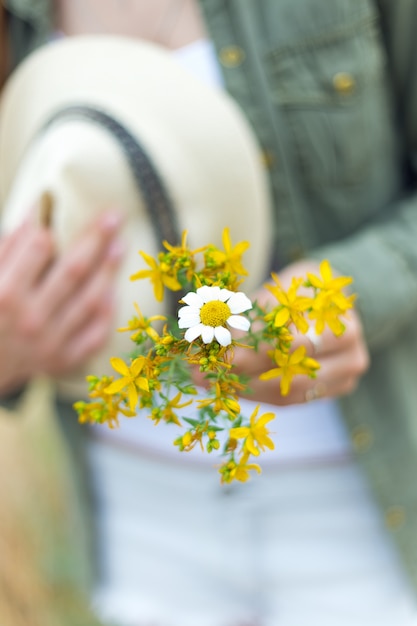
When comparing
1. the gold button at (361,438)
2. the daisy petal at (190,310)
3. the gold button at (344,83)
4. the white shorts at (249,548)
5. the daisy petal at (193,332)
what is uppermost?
the daisy petal at (190,310)

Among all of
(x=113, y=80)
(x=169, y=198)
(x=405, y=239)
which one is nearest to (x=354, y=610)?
(x=405, y=239)

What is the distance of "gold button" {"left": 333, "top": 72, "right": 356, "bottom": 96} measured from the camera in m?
0.82

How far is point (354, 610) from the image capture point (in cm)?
95

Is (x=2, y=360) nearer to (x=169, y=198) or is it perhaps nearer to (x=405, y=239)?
(x=169, y=198)

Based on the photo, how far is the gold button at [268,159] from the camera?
0.84m

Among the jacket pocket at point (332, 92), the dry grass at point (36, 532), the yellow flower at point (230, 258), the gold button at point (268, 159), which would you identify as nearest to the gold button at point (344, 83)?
the jacket pocket at point (332, 92)

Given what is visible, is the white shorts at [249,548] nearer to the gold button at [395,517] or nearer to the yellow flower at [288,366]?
the gold button at [395,517]

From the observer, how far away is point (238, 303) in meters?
0.29

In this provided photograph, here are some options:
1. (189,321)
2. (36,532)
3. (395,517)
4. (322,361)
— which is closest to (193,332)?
(189,321)

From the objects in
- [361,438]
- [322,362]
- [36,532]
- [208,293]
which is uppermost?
[208,293]

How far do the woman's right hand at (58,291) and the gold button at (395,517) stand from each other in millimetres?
458

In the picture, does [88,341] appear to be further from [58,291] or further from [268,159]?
[268,159]

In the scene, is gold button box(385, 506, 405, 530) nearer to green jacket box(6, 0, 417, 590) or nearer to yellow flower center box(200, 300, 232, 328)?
green jacket box(6, 0, 417, 590)

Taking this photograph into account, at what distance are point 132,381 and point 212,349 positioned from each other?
42mm
